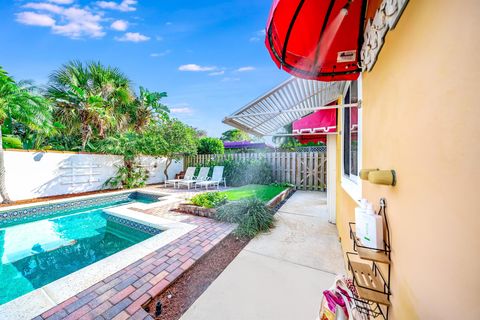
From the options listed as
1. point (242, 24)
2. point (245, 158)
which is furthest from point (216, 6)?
point (245, 158)

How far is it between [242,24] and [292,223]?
9.60 meters

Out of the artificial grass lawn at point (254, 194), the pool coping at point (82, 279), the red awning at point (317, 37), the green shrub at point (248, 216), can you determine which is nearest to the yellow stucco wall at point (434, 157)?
the red awning at point (317, 37)

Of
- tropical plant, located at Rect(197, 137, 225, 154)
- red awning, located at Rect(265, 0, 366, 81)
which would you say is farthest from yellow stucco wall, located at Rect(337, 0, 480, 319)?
tropical plant, located at Rect(197, 137, 225, 154)

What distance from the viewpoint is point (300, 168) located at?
10328 mm

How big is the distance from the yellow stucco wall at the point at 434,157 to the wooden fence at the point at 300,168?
8967mm

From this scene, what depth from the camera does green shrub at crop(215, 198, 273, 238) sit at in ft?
14.6

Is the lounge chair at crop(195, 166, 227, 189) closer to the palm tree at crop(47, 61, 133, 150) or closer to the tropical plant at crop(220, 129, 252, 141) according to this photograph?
the palm tree at crop(47, 61, 133, 150)

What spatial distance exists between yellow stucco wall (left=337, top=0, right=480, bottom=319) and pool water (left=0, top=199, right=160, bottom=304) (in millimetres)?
5269

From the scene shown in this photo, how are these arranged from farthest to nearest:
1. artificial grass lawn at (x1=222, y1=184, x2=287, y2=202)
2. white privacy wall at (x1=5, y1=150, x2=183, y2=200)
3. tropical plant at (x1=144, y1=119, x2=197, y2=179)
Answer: tropical plant at (x1=144, y1=119, x2=197, y2=179) → white privacy wall at (x1=5, y1=150, x2=183, y2=200) → artificial grass lawn at (x1=222, y1=184, x2=287, y2=202)

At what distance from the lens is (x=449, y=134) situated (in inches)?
Answer: 28.2

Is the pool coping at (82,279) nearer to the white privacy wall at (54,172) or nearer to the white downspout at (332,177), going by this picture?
the white downspout at (332,177)

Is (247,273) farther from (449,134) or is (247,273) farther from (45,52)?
(45,52)

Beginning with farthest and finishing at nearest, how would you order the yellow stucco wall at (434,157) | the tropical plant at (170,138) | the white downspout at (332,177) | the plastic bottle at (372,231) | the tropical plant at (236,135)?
the tropical plant at (236,135), the tropical plant at (170,138), the white downspout at (332,177), the plastic bottle at (372,231), the yellow stucco wall at (434,157)

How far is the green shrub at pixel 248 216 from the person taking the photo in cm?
446
